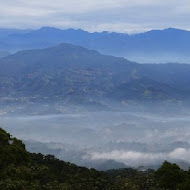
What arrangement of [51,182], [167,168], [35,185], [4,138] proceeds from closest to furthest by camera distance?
[35,185] → [51,182] → [167,168] → [4,138]

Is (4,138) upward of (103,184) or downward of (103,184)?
upward

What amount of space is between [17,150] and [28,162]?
90.1 inches

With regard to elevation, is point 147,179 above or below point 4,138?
below

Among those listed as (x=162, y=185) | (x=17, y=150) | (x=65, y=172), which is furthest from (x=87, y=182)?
(x=17, y=150)

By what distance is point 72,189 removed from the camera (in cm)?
4006

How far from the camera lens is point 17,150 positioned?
51.1 meters

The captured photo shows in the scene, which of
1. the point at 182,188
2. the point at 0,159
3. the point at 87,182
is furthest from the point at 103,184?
the point at 0,159

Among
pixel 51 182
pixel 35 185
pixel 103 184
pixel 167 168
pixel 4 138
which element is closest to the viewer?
pixel 35 185

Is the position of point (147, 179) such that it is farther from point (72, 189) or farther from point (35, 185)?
point (35, 185)

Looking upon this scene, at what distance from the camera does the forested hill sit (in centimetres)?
4012

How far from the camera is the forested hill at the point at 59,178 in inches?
1580

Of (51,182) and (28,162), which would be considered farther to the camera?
(28,162)

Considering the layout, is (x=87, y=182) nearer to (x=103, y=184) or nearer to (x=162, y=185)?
(x=103, y=184)

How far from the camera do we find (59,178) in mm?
45281
